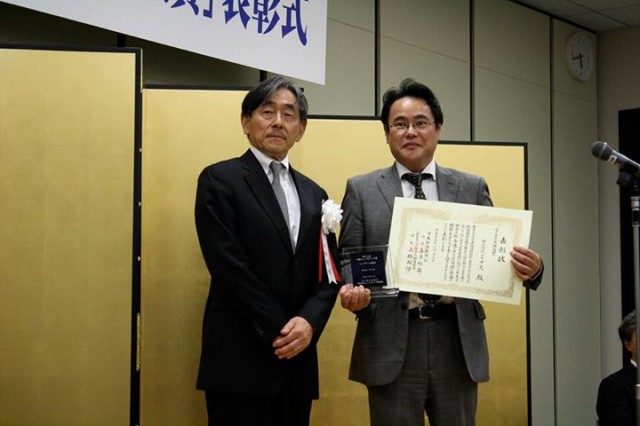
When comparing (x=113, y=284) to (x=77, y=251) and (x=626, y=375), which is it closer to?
(x=77, y=251)

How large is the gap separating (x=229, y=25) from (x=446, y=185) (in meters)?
1.51

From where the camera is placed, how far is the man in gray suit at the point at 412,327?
2.12 metres

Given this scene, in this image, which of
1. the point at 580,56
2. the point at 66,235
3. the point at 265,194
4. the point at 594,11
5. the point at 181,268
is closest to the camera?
the point at 265,194

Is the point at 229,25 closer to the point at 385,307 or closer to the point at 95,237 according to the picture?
the point at 95,237

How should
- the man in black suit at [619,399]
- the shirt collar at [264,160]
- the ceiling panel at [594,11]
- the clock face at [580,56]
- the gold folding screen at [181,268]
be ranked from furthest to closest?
the clock face at [580,56]
the ceiling panel at [594,11]
the gold folding screen at [181,268]
the man in black suit at [619,399]
the shirt collar at [264,160]

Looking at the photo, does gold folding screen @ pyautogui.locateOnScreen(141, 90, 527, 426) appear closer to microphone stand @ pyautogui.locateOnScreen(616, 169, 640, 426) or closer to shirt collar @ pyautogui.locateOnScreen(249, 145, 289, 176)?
shirt collar @ pyautogui.locateOnScreen(249, 145, 289, 176)

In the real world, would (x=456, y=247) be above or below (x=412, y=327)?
above

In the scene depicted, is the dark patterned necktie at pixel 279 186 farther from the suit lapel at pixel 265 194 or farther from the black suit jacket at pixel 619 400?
the black suit jacket at pixel 619 400

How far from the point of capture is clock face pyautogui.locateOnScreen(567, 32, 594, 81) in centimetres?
594

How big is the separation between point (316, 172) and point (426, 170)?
1232 millimetres

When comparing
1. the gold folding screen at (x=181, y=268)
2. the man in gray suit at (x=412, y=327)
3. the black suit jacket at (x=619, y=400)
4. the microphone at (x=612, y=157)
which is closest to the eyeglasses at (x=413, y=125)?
the man in gray suit at (x=412, y=327)

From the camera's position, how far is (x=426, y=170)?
2.29 meters

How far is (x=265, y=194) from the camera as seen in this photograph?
2219mm

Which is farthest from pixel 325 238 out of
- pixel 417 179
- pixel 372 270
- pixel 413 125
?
pixel 413 125
